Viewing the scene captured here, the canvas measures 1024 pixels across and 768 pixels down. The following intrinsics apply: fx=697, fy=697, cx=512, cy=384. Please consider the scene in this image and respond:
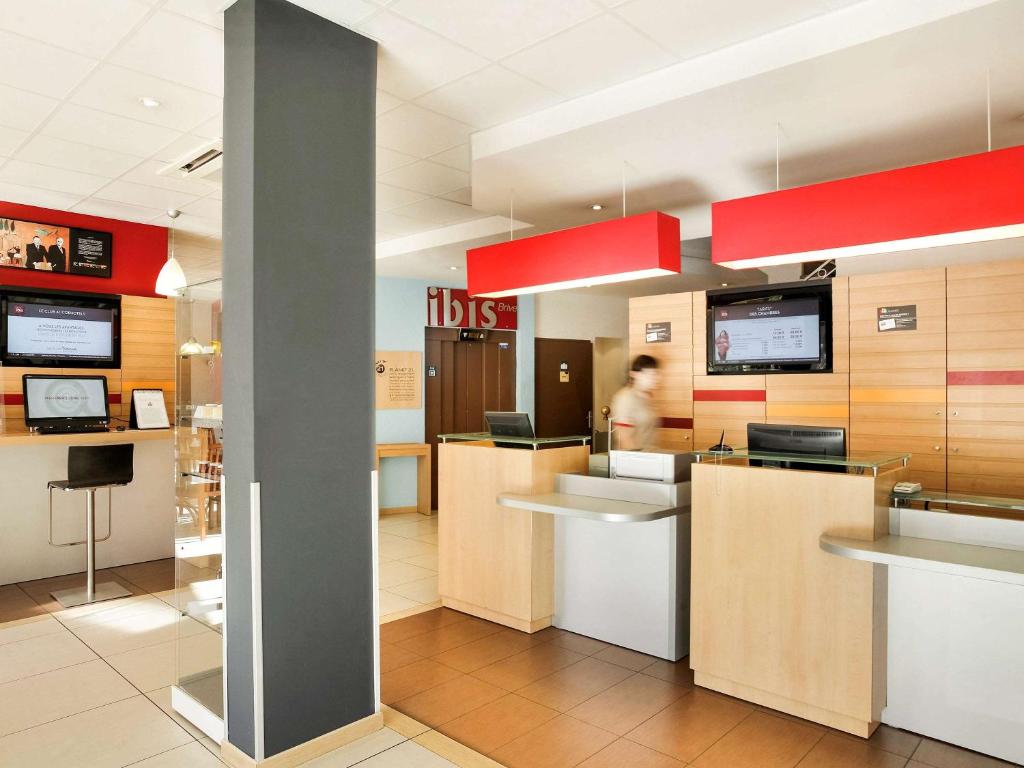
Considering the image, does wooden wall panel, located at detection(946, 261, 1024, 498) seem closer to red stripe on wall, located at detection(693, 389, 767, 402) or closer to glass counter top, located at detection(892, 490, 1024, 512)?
red stripe on wall, located at detection(693, 389, 767, 402)

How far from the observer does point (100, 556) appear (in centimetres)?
599

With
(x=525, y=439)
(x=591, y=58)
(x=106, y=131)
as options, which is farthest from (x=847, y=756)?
(x=106, y=131)

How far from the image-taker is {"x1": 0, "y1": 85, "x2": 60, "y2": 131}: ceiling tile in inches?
151

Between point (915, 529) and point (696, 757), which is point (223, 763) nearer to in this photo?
point (696, 757)

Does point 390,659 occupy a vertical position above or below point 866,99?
below

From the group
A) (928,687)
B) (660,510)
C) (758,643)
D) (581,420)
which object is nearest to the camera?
(928,687)

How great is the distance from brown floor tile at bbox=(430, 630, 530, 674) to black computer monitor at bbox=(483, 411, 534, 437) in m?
1.30

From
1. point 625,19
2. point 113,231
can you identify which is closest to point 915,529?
point 625,19

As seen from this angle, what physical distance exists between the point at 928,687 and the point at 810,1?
9.97ft

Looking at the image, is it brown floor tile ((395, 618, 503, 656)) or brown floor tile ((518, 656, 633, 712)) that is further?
brown floor tile ((395, 618, 503, 656))

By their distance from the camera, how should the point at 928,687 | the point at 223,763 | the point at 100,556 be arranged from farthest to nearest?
1. the point at 100,556
2. the point at 928,687
3. the point at 223,763

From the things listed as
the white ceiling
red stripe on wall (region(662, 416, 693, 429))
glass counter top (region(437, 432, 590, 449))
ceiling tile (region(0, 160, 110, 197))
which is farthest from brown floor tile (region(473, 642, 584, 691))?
ceiling tile (region(0, 160, 110, 197))

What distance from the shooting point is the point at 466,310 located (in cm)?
925

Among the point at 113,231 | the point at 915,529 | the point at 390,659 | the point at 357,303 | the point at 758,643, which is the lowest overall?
the point at 390,659
